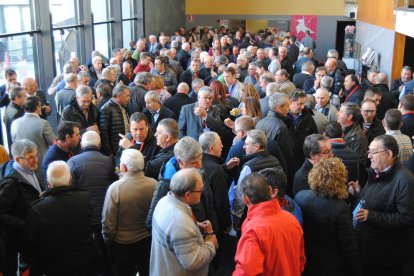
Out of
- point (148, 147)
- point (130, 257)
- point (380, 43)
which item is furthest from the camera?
point (380, 43)

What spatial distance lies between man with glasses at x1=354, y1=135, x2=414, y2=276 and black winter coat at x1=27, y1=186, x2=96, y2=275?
2.15 meters

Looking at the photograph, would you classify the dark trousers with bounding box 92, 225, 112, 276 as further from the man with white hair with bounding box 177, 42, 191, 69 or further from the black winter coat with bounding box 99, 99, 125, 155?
the man with white hair with bounding box 177, 42, 191, 69

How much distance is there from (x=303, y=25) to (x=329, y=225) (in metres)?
18.7

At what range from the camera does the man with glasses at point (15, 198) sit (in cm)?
350

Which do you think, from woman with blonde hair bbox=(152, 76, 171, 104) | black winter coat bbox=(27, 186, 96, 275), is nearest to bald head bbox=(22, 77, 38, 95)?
woman with blonde hair bbox=(152, 76, 171, 104)

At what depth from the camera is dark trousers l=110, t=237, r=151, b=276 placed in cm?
400

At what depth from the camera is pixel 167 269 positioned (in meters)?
3.22

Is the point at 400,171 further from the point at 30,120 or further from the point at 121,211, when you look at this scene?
the point at 30,120

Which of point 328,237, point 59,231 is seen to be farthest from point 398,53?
point 59,231

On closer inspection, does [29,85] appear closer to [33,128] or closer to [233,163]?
[33,128]

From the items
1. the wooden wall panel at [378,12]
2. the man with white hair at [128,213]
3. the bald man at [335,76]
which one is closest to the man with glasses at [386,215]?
the man with white hair at [128,213]

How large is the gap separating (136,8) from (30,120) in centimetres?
1123

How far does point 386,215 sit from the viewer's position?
3.58 metres

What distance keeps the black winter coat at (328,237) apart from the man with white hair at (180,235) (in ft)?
2.31
